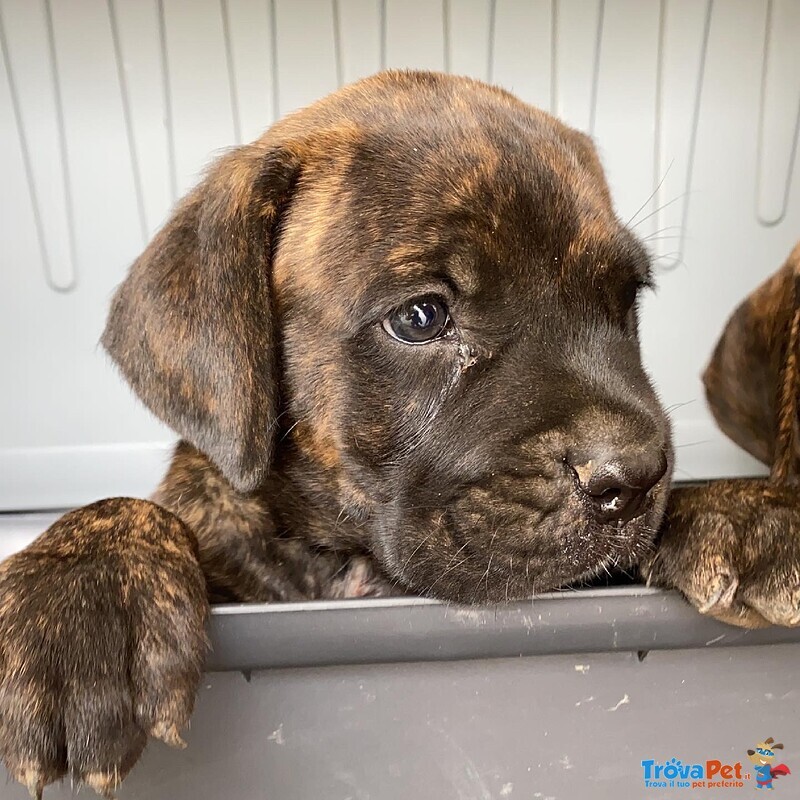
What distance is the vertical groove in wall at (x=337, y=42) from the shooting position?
9.68 feet

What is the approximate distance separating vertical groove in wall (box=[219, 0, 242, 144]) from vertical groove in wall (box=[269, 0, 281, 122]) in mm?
124

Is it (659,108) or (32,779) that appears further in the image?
(659,108)

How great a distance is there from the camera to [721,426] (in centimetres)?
Answer: 264

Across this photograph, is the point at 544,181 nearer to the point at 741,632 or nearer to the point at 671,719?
the point at 741,632

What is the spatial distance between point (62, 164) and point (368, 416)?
6.37 ft

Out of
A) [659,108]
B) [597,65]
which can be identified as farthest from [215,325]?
[659,108]

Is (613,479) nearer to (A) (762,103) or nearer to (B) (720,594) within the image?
(B) (720,594)

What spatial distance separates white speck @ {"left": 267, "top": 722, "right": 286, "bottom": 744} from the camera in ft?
4.84

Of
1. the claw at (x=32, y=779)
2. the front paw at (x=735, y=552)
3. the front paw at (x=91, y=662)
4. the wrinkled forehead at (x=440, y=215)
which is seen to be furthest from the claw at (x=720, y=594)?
the claw at (x=32, y=779)

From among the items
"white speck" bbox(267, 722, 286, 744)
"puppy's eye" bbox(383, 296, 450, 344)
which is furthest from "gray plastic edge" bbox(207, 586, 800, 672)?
"puppy's eye" bbox(383, 296, 450, 344)

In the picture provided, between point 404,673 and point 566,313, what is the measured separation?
726mm

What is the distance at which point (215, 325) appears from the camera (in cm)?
169
